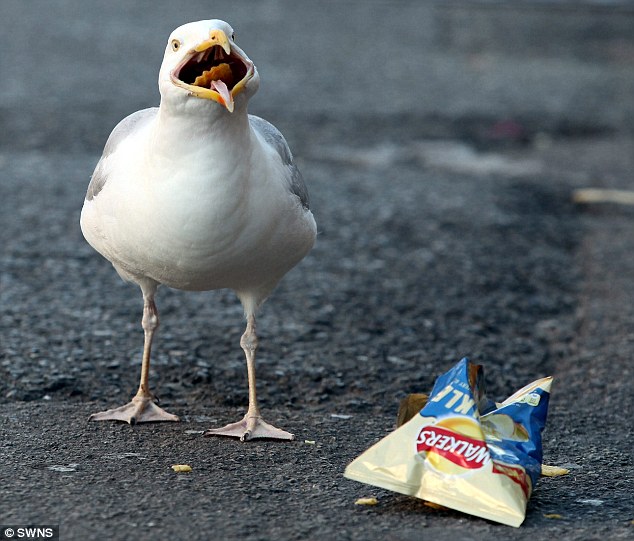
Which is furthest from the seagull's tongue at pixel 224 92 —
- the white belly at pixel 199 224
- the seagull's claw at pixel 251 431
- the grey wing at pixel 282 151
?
the seagull's claw at pixel 251 431

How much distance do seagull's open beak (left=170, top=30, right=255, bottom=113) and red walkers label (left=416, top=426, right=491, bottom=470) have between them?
1111 millimetres

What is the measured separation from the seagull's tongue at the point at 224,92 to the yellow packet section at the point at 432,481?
1068mm

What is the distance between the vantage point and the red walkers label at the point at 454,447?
308cm

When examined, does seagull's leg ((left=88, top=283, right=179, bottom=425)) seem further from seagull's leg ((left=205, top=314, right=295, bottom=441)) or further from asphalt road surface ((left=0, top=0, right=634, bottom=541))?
seagull's leg ((left=205, top=314, right=295, bottom=441))

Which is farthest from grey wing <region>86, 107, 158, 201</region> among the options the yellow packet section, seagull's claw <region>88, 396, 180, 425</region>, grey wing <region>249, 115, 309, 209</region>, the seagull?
the yellow packet section

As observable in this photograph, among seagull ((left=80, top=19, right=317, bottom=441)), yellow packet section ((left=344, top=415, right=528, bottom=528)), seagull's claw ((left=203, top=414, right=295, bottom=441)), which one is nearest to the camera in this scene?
yellow packet section ((left=344, top=415, right=528, bottom=528))

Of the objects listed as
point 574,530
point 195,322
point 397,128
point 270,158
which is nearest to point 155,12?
point 397,128

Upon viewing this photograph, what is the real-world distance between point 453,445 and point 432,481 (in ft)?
0.39

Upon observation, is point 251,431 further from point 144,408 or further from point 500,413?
point 500,413

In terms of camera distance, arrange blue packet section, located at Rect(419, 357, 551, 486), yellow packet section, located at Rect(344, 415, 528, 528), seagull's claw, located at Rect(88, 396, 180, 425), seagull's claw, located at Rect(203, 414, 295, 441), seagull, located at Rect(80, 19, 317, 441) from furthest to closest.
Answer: seagull's claw, located at Rect(88, 396, 180, 425) → seagull's claw, located at Rect(203, 414, 295, 441) → seagull, located at Rect(80, 19, 317, 441) → blue packet section, located at Rect(419, 357, 551, 486) → yellow packet section, located at Rect(344, 415, 528, 528)

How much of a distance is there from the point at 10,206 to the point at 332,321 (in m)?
2.69

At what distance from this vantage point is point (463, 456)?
309cm

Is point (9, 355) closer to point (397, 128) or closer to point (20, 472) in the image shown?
point (20, 472)

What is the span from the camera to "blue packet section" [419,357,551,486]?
3158mm
